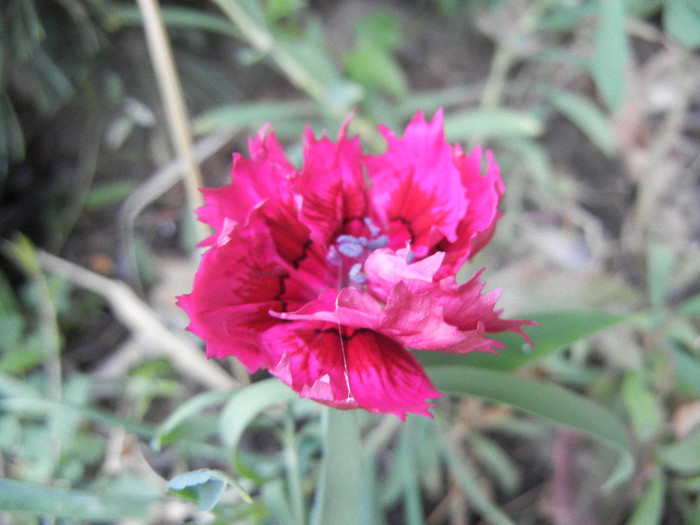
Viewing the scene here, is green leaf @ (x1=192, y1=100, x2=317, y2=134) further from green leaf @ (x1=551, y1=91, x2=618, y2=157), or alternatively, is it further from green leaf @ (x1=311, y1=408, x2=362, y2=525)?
green leaf @ (x1=311, y1=408, x2=362, y2=525)

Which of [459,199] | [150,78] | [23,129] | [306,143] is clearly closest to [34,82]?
[23,129]

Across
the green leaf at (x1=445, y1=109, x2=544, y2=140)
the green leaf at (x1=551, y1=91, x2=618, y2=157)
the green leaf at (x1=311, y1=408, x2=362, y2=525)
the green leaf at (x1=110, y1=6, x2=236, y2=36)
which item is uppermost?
the green leaf at (x1=110, y1=6, x2=236, y2=36)

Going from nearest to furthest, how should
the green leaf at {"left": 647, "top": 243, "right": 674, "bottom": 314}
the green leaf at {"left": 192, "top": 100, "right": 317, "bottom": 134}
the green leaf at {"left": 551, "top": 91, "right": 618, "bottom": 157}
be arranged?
the green leaf at {"left": 647, "top": 243, "right": 674, "bottom": 314}, the green leaf at {"left": 192, "top": 100, "right": 317, "bottom": 134}, the green leaf at {"left": 551, "top": 91, "right": 618, "bottom": 157}

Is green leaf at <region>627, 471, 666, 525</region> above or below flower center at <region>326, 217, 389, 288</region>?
below

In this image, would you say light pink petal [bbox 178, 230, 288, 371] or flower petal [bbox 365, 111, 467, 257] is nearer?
light pink petal [bbox 178, 230, 288, 371]

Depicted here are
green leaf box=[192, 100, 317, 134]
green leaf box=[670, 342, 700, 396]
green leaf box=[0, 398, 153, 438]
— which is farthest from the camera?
green leaf box=[192, 100, 317, 134]

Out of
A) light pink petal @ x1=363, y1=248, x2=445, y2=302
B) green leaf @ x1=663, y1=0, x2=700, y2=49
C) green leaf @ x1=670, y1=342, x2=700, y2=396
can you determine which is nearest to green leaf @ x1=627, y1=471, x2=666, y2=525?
green leaf @ x1=670, y1=342, x2=700, y2=396

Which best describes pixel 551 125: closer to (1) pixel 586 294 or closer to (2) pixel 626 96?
(2) pixel 626 96
